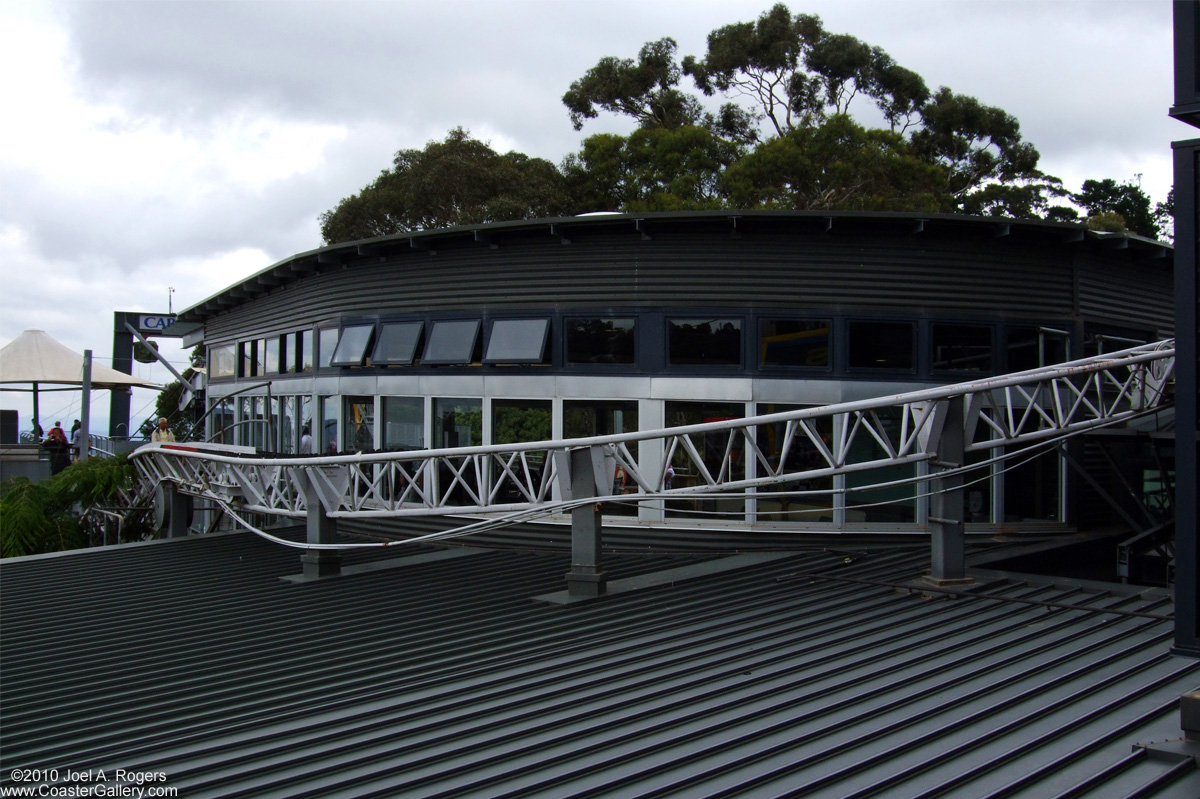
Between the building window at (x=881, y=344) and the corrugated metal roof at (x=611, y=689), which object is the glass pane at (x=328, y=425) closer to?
the corrugated metal roof at (x=611, y=689)

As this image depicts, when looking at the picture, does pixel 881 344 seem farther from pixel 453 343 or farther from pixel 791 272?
pixel 453 343

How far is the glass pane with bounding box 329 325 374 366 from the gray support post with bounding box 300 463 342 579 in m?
4.30

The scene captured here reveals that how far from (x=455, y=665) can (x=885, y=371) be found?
7.72 metres

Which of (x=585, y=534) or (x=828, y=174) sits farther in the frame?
(x=828, y=174)

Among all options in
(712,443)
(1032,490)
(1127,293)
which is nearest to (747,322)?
(712,443)

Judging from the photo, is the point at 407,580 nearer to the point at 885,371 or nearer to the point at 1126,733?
the point at 885,371

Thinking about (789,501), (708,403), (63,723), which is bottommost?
(63,723)

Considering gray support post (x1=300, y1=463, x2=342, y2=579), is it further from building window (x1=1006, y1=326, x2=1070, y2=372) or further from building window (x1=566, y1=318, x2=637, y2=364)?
building window (x1=1006, y1=326, x2=1070, y2=372)

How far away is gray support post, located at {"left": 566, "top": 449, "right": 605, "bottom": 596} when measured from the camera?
33.2 feet

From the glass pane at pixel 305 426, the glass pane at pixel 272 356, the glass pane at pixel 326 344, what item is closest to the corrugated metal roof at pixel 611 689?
the glass pane at pixel 305 426

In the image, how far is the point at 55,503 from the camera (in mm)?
18812

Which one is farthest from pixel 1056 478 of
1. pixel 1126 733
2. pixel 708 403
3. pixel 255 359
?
pixel 255 359

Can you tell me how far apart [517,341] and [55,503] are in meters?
11.2

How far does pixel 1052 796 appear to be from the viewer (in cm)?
508
